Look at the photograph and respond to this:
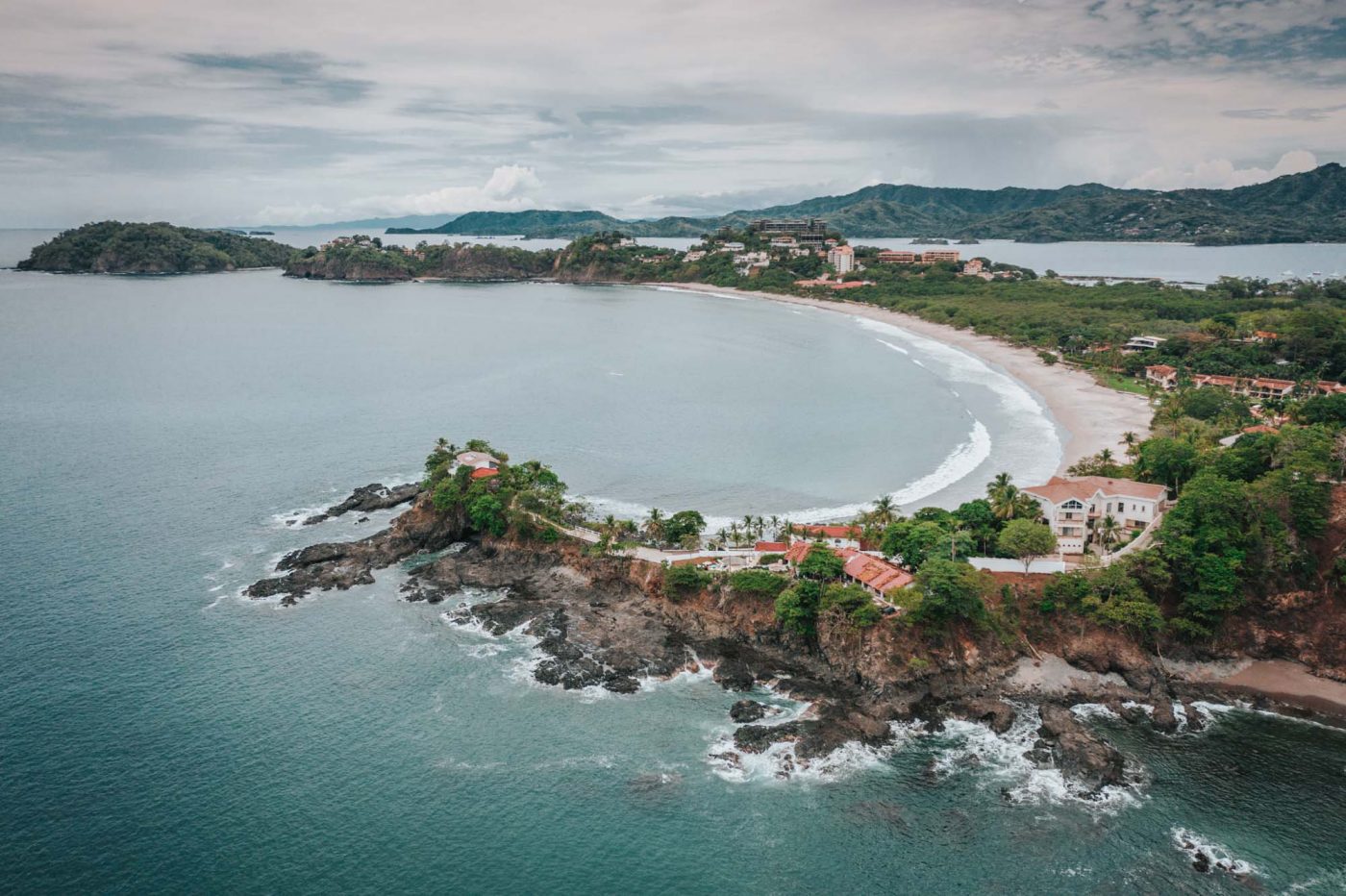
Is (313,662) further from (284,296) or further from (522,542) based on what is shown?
(284,296)

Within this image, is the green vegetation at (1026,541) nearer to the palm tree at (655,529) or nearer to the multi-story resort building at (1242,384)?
the palm tree at (655,529)

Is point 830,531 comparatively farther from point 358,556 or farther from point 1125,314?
point 1125,314

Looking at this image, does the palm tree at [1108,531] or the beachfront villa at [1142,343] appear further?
the beachfront villa at [1142,343]

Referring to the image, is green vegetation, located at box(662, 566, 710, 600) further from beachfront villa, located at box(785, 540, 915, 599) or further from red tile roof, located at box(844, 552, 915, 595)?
red tile roof, located at box(844, 552, 915, 595)

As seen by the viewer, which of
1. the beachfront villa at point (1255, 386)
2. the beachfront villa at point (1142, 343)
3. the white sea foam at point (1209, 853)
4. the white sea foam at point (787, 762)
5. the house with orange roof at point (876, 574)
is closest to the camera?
the white sea foam at point (1209, 853)

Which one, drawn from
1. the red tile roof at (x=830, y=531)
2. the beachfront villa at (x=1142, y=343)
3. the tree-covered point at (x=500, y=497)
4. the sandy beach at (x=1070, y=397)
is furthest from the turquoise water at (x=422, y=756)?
the beachfront villa at (x=1142, y=343)

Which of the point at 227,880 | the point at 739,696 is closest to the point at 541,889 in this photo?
the point at 227,880

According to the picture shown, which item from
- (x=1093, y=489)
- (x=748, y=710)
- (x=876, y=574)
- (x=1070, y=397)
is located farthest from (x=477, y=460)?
(x=1070, y=397)
